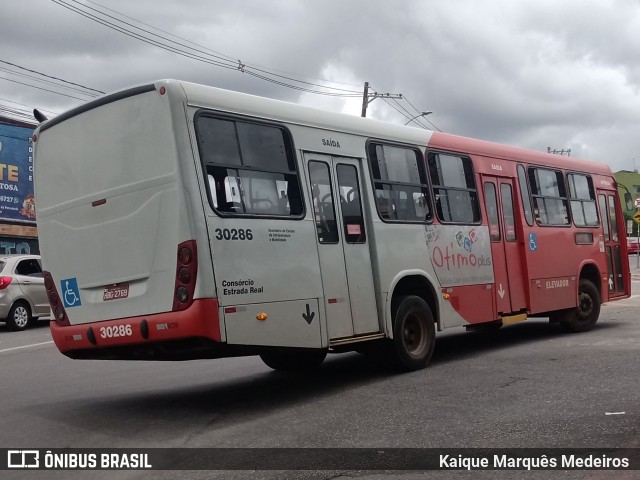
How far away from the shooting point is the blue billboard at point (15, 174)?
31.7 metres

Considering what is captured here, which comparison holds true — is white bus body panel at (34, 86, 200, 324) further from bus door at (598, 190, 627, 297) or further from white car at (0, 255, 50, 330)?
white car at (0, 255, 50, 330)

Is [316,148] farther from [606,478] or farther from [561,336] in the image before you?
[561,336]

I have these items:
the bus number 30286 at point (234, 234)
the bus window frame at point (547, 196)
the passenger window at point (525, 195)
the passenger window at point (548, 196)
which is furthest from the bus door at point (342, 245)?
the passenger window at point (548, 196)

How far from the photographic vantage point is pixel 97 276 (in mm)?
7660

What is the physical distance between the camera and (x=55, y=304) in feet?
26.5

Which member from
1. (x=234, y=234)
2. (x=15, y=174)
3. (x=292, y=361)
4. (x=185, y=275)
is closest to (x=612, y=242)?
(x=292, y=361)

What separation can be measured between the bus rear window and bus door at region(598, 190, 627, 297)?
26.8 feet

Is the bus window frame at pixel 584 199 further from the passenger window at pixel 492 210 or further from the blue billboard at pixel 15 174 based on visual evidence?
the blue billboard at pixel 15 174

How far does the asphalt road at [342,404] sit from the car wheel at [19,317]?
19.9 feet

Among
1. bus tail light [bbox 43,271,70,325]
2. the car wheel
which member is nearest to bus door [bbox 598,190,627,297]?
bus tail light [bbox 43,271,70,325]

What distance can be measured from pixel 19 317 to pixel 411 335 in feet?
37.4

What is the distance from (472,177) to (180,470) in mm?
6874

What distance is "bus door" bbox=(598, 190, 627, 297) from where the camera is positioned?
14445mm

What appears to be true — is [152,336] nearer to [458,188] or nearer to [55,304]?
[55,304]
